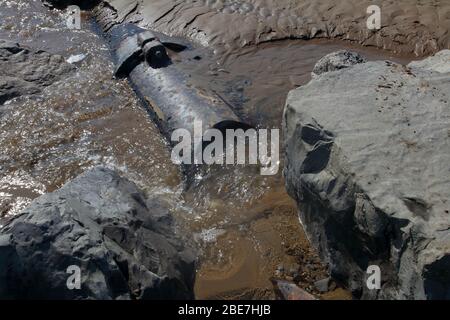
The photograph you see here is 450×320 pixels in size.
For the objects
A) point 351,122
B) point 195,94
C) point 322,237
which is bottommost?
point 322,237

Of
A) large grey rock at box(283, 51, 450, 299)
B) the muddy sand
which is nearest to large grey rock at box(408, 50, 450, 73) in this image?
large grey rock at box(283, 51, 450, 299)

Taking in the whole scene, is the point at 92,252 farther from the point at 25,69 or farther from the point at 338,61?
the point at 25,69

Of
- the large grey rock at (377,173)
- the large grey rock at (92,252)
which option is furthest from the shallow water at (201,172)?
the large grey rock at (92,252)

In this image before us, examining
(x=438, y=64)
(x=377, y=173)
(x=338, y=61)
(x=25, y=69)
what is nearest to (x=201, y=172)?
(x=338, y=61)

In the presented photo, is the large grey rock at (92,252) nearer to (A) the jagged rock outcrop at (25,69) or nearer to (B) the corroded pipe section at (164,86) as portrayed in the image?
(B) the corroded pipe section at (164,86)
